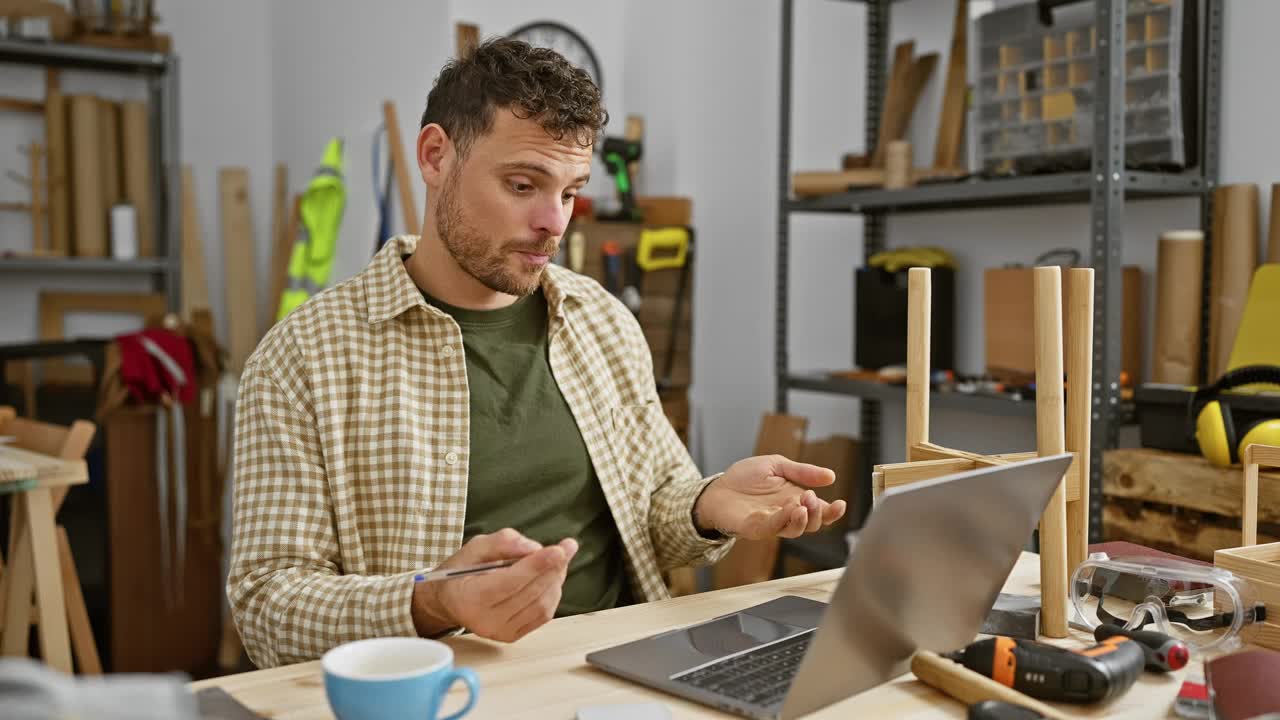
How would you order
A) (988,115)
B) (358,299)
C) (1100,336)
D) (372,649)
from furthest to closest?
(988,115)
(1100,336)
(358,299)
(372,649)

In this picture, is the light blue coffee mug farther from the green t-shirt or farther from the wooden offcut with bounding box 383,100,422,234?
the wooden offcut with bounding box 383,100,422,234

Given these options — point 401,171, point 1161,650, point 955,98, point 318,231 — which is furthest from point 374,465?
point 318,231

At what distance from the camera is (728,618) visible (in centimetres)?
116

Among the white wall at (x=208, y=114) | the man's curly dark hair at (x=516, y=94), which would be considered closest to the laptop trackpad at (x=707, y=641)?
the man's curly dark hair at (x=516, y=94)

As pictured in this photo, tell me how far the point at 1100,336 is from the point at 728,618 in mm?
1463

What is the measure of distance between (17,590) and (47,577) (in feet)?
0.49

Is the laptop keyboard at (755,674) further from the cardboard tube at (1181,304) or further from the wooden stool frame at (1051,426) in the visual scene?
the cardboard tube at (1181,304)

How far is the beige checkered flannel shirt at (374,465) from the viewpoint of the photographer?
1.26 meters

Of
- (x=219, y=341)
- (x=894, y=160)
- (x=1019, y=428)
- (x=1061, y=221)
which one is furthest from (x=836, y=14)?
(x=219, y=341)

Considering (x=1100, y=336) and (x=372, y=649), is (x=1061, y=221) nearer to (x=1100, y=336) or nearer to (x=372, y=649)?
(x=1100, y=336)

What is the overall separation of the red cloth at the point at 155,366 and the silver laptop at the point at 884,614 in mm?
2747

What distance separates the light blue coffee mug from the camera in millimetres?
797

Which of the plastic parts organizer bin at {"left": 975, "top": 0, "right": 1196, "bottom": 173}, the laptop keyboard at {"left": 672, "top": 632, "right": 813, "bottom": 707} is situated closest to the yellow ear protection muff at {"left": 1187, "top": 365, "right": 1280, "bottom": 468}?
the plastic parts organizer bin at {"left": 975, "top": 0, "right": 1196, "bottom": 173}

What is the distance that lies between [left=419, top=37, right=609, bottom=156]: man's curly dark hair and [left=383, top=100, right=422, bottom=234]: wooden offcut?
1987mm
